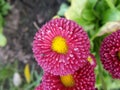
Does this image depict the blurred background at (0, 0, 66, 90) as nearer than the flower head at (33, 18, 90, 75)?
No

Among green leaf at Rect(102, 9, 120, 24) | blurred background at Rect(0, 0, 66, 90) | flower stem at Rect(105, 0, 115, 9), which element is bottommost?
green leaf at Rect(102, 9, 120, 24)

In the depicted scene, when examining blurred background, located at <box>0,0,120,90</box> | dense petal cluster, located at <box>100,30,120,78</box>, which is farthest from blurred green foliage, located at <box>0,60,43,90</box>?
dense petal cluster, located at <box>100,30,120,78</box>

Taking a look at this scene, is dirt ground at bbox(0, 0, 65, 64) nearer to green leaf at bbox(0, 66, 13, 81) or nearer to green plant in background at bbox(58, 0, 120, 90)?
green leaf at bbox(0, 66, 13, 81)

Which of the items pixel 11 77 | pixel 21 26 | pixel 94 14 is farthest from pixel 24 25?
pixel 94 14

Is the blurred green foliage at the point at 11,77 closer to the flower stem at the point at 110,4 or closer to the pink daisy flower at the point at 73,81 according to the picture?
the flower stem at the point at 110,4

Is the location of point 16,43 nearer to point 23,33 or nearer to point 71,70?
point 23,33

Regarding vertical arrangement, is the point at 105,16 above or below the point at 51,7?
below

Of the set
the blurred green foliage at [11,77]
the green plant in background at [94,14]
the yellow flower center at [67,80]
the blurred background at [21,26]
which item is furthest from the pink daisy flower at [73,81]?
the blurred background at [21,26]

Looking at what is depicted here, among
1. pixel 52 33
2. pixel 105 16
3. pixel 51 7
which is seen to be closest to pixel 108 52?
pixel 52 33
